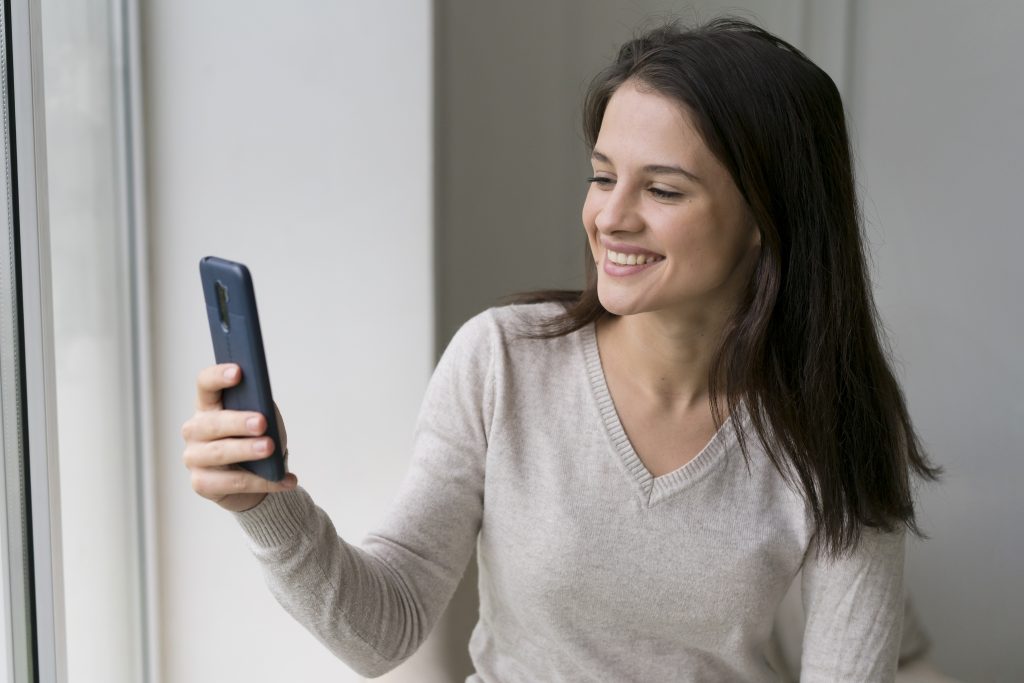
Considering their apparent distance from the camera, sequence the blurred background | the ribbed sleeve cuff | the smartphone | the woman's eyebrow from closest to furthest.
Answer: the smartphone → the ribbed sleeve cuff → the woman's eyebrow → the blurred background

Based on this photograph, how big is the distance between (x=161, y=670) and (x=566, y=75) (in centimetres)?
119

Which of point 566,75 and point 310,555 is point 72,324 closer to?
point 310,555

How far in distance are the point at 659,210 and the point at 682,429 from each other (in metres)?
0.30

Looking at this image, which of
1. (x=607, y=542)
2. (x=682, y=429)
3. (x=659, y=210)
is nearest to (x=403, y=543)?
(x=607, y=542)

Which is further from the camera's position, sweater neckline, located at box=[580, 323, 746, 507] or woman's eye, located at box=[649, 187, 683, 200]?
sweater neckline, located at box=[580, 323, 746, 507]

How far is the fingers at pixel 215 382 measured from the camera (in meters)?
0.91

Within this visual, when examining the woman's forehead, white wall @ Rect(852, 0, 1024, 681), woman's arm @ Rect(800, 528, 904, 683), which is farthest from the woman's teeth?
white wall @ Rect(852, 0, 1024, 681)

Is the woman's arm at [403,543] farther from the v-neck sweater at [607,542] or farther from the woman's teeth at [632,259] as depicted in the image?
the woman's teeth at [632,259]

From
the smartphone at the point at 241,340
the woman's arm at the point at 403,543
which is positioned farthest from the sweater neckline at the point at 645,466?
the smartphone at the point at 241,340

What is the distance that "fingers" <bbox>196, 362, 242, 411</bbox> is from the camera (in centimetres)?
91

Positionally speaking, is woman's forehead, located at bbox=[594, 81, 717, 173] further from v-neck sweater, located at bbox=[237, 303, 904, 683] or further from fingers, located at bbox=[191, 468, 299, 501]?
fingers, located at bbox=[191, 468, 299, 501]

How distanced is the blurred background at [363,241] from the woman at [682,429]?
26 centimetres

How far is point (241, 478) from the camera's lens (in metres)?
0.95

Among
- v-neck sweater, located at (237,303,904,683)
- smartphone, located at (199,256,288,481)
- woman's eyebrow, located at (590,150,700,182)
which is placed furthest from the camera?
v-neck sweater, located at (237,303,904,683)
